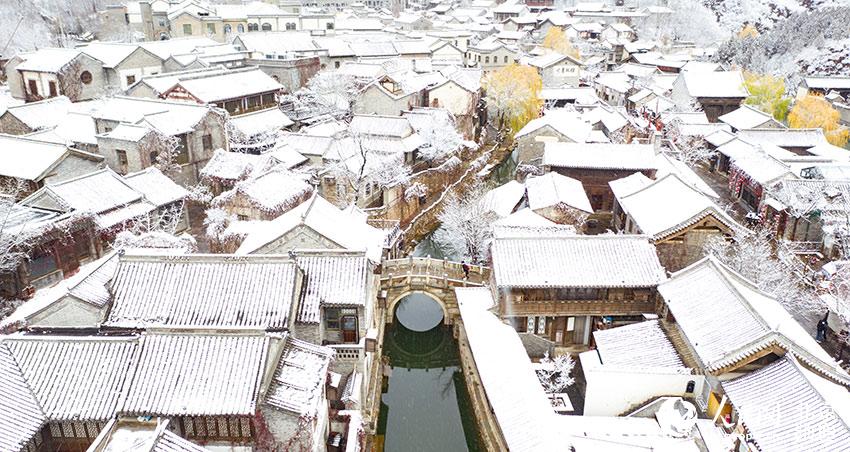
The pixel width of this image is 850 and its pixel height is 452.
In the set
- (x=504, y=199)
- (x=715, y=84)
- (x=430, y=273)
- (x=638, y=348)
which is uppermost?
(x=715, y=84)

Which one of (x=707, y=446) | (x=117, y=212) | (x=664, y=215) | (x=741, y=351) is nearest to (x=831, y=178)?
(x=664, y=215)

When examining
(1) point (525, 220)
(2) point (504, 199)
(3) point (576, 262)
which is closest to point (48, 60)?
(2) point (504, 199)

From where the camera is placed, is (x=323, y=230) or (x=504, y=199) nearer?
(x=323, y=230)

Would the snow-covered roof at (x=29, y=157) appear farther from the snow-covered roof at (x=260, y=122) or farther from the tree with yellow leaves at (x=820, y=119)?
the tree with yellow leaves at (x=820, y=119)

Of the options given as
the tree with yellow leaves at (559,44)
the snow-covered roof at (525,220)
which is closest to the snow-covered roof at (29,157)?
the snow-covered roof at (525,220)

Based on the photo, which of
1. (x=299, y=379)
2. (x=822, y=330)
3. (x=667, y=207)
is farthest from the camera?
(x=667, y=207)

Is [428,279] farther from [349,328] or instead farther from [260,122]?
[260,122]
